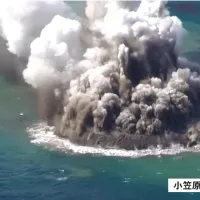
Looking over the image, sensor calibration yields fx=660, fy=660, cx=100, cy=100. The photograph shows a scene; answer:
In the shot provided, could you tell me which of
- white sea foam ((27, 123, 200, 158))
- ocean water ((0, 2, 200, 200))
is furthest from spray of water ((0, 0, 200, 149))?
ocean water ((0, 2, 200, 200))

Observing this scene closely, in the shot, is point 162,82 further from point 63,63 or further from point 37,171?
point 37,171

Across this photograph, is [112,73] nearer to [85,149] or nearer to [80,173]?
[85,149]

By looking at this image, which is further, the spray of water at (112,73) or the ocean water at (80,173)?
the spray of water at (112,73)

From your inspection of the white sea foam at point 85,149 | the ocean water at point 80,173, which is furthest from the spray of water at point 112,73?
the ocean water at point 80,173

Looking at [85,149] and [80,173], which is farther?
[85,149]

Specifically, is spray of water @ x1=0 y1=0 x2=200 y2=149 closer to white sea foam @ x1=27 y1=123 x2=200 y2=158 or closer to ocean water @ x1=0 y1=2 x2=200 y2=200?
white sea foam @ x1=27 y1=123 x2=200 y2=158

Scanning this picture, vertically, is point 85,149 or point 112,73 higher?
point 112,73

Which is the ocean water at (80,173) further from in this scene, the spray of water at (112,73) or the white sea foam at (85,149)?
the spray of water at (112,73)

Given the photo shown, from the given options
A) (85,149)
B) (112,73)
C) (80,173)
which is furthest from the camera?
(112,73)

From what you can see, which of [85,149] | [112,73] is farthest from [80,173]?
[112,73]
